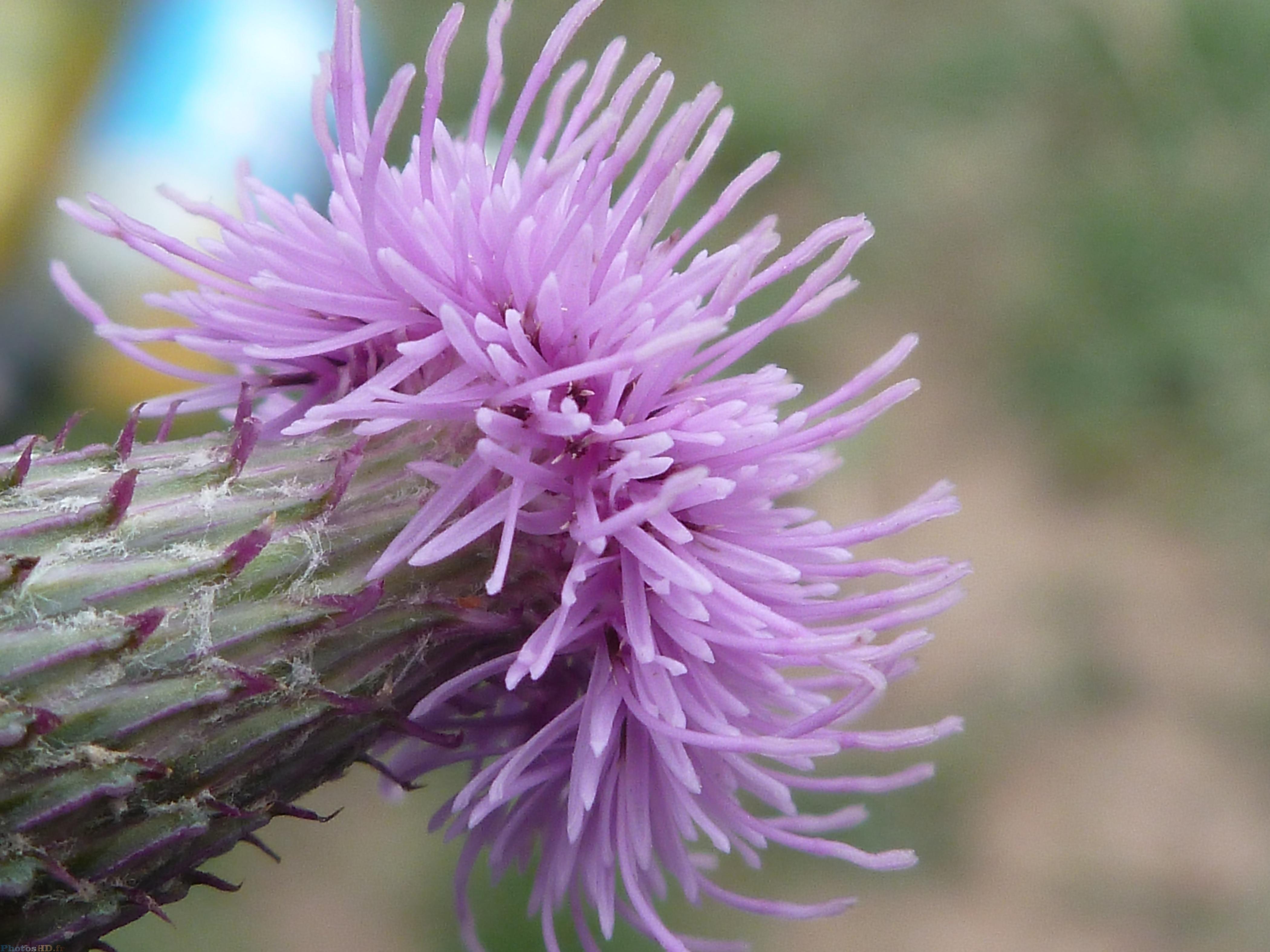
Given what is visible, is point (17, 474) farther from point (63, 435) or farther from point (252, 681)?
point (252, 681)

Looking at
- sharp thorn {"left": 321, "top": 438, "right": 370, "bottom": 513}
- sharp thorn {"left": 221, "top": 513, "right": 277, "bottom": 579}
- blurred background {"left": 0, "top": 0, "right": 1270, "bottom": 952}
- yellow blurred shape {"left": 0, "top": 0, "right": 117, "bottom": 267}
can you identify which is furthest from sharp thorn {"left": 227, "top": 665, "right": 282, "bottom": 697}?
yellow blurred shape {"left": 0, "top": 0, "right": 117, "bottom": 267}

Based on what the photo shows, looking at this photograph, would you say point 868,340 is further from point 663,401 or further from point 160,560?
point 160,560

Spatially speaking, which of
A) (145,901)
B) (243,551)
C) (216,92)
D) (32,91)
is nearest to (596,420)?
(243,551)

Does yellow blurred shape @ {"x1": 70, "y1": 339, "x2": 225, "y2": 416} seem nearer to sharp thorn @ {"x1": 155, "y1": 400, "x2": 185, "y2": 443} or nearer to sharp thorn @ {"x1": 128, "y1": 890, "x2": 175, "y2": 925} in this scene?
sharp thorn @ {"x1": 155, "y1": 400, "x2": 185, "y2": 443}

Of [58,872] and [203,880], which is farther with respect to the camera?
[203,880]

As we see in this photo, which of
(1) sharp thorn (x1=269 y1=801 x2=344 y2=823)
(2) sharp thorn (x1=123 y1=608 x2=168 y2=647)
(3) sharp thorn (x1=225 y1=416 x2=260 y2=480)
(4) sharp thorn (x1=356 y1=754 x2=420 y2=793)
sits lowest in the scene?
(1) sharp thorn (x1=269 y1=801 x2=344 y2=823)

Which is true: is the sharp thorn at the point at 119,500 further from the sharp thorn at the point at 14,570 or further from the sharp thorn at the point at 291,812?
the sharp thorn at the point at 291,812
